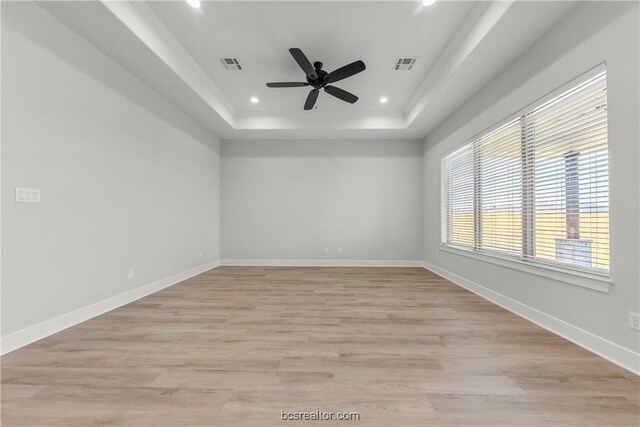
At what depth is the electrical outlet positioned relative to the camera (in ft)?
5.79

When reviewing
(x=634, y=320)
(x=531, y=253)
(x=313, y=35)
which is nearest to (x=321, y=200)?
(x=313, y=35)

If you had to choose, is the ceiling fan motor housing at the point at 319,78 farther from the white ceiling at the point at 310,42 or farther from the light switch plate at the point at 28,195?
the light switch plate at the point at 28,195

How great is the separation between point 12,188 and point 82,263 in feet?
3.03

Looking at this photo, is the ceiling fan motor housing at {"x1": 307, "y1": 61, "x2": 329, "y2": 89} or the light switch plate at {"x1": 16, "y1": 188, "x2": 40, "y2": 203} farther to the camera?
the ceiling fan motor housing at {"x1": 307, "y1": 61, "x2": 329, "y2": 89}

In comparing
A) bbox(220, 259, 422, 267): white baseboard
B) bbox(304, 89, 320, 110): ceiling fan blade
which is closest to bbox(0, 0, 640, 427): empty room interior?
bbox(304, 89, 320, 110): ceiling fan blade

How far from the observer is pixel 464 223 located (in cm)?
438

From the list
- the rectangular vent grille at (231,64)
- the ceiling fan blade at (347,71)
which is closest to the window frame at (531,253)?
the ceiling fan blade at (347,71)

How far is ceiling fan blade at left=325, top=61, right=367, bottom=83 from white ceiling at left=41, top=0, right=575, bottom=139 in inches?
13.8

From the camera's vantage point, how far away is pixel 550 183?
2.58 meters

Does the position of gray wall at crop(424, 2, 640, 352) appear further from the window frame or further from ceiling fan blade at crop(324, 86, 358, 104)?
ceiling fan blade at crop(324, 86, 358, 104)

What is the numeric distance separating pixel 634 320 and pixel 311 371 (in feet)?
7.21

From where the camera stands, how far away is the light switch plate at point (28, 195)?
2.15 meters

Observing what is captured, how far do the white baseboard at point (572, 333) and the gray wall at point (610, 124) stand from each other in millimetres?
44

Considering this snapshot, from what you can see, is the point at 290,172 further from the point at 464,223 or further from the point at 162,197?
the point at 464,223
